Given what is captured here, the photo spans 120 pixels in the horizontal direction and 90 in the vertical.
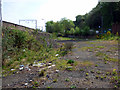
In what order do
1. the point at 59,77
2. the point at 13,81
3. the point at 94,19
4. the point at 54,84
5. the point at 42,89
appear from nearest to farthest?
the point at 42,89 → the point at 54,84 → the point at 13,81 → the point at 59,77 → the point at 94,19

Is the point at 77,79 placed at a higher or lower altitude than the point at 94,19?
lower

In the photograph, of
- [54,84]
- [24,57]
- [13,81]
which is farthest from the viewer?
[24,57]

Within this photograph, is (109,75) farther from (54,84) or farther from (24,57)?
(24,57)

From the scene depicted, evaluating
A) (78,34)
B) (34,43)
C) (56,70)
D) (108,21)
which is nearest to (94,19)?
(108,21)

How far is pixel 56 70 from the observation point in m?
2.95

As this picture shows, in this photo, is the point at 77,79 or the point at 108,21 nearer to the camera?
the point at 77,79

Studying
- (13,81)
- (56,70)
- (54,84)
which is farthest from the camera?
(56,70)

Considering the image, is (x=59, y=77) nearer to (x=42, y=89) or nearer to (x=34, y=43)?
(x=42, y=89)

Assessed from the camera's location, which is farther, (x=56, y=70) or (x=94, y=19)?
(x=94, y=19)

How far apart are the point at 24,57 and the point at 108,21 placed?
21387 millimetres

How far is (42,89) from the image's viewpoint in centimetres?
204

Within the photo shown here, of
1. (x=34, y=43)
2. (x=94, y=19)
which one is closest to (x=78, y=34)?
(x=94, y=19)

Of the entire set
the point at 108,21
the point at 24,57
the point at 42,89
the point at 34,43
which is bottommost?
the point at 42,89

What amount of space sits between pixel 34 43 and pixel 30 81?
9.45ft
